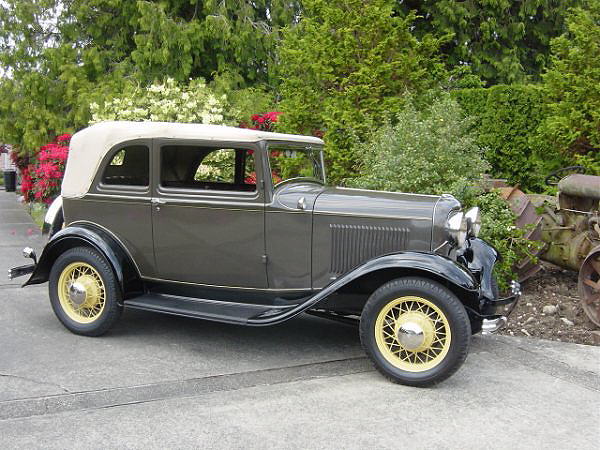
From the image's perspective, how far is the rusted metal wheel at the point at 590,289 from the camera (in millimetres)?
5355

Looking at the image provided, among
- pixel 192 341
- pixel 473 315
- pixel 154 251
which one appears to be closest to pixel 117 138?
pixel 154 251

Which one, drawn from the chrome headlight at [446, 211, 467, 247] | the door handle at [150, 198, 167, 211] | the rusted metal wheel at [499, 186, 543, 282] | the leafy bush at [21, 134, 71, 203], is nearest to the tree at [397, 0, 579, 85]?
the rusted metal wheel at [499, 186, 543, 282]

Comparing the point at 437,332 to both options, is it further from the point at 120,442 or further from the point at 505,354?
the point at 120,442

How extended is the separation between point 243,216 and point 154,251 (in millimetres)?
866

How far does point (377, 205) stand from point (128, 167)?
2.20m

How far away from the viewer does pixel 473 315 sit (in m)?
4.23

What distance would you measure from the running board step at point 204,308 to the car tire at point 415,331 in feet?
2.30

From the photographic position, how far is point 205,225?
4711 millimetres

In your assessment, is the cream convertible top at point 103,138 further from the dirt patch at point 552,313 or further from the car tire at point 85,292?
the dirt patch at point 552,313

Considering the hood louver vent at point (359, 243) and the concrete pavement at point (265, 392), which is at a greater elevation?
the hood louver vent at point (359, 243)

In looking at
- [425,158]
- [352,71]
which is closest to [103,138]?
[425,158]

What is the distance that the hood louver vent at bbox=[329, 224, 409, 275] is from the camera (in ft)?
14.3

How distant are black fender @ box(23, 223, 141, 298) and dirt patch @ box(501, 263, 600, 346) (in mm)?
3297

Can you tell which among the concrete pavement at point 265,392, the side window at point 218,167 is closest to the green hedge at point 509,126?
the concrete pavement at point 265,392
